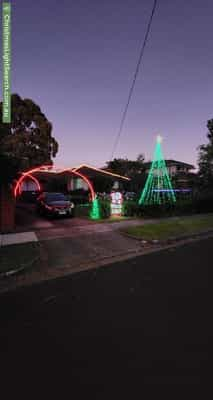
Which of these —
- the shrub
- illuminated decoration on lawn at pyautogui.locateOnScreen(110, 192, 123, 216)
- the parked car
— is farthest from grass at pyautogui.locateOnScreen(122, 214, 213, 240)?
the parked car

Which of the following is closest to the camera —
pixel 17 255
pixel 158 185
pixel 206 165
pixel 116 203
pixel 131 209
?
pixel 17 255

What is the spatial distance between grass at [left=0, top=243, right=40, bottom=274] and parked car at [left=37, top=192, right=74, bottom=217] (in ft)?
20.4

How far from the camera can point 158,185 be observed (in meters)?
17.5

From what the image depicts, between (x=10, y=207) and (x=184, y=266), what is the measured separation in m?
8.46

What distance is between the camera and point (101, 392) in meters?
2.17

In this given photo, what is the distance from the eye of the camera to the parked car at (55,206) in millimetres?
14495

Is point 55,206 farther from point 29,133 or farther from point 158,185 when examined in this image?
point 29,133

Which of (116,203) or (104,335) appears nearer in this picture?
(104,335)

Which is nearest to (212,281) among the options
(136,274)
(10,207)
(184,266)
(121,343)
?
(184,266)

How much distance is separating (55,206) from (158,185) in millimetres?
7700

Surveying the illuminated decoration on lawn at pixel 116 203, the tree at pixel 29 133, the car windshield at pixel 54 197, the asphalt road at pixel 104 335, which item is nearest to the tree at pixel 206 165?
the illuminated decoration on lawn at pixel 116 203

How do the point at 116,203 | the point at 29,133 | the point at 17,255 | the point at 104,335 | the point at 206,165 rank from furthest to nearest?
the point at 29,133, the point at 206,165, the point at 116,203, the point at 17,255, the point at 104,335

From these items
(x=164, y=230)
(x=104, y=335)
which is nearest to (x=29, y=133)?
(x=164, y=230)

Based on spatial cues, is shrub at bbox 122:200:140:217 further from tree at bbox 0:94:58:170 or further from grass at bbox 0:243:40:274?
tree at bbox 0:94:58:170
